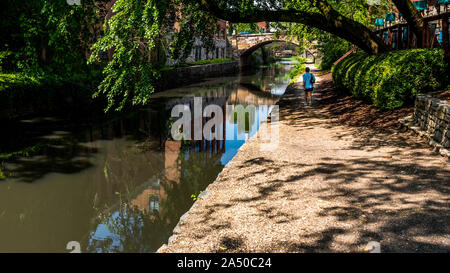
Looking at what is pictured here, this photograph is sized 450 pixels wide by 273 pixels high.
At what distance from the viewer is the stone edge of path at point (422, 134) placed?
712 cm

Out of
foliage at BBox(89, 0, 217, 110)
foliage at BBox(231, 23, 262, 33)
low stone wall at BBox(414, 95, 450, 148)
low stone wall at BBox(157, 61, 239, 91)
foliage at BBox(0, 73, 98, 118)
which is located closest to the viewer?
low stone wall at BBox(414, 95, 450, 148)

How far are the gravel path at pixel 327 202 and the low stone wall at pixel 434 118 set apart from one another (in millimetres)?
354

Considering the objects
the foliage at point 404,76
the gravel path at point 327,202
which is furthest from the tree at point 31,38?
the foliage at point 404,76

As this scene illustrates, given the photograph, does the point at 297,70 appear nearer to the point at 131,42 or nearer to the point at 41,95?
the point at 41,95

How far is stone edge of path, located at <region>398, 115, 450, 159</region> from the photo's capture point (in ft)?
23.4

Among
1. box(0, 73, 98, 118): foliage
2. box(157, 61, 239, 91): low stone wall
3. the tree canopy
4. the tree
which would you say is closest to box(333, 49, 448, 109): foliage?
the tree canopy

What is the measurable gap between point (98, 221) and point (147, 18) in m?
4.77

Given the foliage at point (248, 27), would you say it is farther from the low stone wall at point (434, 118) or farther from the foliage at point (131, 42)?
the low stone wall at point (434, 118)

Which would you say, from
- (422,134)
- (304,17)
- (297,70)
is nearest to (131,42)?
(304,17)

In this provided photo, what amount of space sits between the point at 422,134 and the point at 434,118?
515mm

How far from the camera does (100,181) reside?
8.38m

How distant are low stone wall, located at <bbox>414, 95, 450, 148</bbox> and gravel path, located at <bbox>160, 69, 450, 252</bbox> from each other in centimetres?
35

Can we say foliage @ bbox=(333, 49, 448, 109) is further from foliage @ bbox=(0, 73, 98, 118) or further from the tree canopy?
foliage @ bbox=(0, 73, 98, 118)
